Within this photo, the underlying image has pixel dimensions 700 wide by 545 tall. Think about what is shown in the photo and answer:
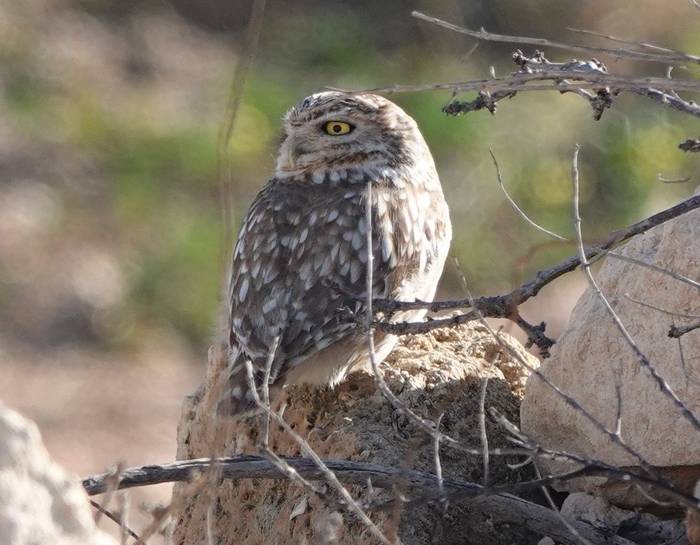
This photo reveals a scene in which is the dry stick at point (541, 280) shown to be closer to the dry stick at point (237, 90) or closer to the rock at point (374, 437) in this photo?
the rock at point (374, 437)

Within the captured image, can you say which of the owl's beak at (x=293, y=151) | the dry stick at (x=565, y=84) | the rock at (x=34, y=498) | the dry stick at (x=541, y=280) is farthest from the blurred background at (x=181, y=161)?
the rock at (x=34, y=498)

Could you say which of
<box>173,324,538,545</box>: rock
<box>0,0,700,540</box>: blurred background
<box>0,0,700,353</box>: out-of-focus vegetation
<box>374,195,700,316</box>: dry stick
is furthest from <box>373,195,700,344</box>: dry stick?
<box>0,0,700,353</box>: out-of-focus vegetation

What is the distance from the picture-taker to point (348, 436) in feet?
16.4

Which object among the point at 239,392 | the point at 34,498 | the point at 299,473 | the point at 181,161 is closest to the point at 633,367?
the point at 299,473

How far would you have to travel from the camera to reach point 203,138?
11.7 meters

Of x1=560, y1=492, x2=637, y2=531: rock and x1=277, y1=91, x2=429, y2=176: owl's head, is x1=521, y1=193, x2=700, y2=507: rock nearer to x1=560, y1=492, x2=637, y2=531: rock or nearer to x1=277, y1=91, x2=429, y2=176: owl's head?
x1=560, y1=492, x2=637, y2=531: rock

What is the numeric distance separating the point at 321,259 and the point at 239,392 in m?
0.72

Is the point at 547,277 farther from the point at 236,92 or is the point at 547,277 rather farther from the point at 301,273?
the point at 301,273

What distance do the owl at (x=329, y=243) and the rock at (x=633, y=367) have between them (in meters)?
0.79

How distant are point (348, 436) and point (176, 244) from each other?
5912mm

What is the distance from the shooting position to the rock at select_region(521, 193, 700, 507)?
14.4 ft

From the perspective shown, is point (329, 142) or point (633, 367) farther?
point (329, 142)

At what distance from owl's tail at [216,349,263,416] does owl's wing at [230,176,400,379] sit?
2.7 inches

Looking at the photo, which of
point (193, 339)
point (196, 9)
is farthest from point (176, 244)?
point (196, 9)
